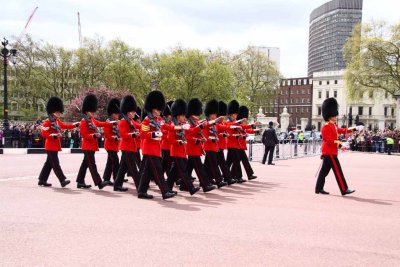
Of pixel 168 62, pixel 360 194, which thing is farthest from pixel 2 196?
pixel 168 62

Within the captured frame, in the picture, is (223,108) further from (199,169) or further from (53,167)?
(53,167)

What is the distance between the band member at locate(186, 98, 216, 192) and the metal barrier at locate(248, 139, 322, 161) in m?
9.09

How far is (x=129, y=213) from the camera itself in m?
7.03

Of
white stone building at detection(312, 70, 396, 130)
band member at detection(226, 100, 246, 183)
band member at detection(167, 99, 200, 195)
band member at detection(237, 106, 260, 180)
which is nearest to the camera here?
band member at detection(167, 99, 200, 195)

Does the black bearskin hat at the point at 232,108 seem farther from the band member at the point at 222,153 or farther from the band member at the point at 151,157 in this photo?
the band member at the point at 151,157

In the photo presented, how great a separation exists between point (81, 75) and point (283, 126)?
944 inches

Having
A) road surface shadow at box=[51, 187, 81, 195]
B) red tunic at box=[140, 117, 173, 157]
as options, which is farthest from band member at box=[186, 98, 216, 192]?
road surface shadow at box=[51, 187, 81, 195]

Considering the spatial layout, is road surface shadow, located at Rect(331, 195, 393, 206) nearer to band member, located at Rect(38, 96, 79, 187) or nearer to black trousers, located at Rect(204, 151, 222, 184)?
black trousers, located at Rect(204, 151, 222, 184)

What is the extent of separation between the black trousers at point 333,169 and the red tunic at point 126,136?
12.5 feet

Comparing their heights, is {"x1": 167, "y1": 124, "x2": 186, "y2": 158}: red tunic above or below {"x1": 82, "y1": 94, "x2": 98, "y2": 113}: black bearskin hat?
below

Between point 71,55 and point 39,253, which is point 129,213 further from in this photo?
Result: point 71,55

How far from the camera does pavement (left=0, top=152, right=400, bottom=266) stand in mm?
4816

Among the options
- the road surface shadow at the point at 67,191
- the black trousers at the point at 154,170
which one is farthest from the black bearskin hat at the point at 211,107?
the road surface shadow at the point at 67,191

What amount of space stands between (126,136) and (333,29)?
140 metres
